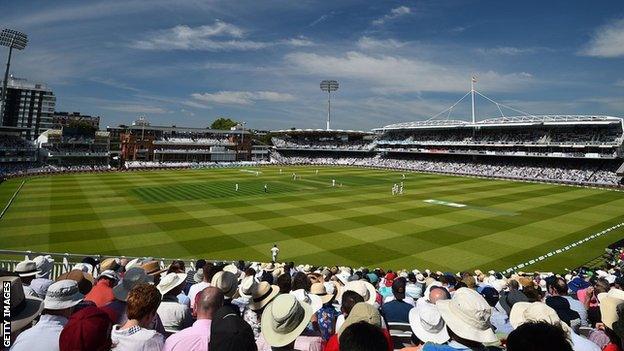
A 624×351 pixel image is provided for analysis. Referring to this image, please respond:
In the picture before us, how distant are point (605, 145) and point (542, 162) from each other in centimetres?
1147

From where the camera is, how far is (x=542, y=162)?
67188 mm

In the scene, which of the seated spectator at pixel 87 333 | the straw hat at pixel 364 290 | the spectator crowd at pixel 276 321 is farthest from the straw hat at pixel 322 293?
the seated spectator at pixel 87 333

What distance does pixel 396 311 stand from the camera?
5.61 m

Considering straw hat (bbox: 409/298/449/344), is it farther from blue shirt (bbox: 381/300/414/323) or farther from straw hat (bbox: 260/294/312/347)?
straw hat (bbox: 260/294/312/347)

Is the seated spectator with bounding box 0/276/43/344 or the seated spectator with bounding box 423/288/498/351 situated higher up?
the seated spectator with bounding box 423/288/498/351

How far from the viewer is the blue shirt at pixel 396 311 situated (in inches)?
216

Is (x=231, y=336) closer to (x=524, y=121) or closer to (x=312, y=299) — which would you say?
(x=312, y=299)

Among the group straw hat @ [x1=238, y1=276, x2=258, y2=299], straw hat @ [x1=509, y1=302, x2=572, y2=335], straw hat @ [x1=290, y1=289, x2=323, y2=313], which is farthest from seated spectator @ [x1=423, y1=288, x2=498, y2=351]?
straw hat @ [x1=238, y1=276, x2=258, y2=299]

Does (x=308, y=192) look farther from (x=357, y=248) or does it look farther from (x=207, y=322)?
(x=207, y=322)

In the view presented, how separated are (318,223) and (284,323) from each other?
23.4m

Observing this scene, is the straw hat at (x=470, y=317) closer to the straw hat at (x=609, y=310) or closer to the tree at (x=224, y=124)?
the straw hat at (x=609, y=310)

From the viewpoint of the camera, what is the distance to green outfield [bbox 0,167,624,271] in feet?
65.8

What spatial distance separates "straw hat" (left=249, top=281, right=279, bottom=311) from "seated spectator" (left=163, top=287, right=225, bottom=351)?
3.70 feet

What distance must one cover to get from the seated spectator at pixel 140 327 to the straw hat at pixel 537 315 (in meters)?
3.77
